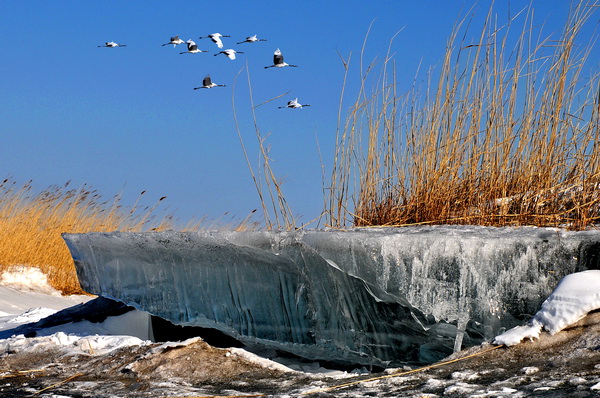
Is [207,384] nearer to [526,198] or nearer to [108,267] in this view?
[108,267]

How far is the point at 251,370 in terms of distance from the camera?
6.50ft

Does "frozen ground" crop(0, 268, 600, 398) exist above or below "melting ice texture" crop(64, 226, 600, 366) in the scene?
below

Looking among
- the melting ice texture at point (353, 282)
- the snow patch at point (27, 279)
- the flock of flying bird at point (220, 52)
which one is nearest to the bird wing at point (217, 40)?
the flock of flying bird at point (220, 52)

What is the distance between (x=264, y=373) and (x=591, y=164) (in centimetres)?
169

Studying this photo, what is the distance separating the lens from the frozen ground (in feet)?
4.83

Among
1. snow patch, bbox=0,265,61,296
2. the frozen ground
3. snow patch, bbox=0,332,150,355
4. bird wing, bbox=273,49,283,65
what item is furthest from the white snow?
snow patch, bbox=0,265,61,296

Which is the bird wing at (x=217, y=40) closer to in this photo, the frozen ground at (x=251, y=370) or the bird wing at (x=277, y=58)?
the bird wing at (x=277, y=58)

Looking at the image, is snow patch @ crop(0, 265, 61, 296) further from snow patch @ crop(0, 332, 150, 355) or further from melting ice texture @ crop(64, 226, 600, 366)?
melting ice texture @ crop(64, 226, 600, 366)

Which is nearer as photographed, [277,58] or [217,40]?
[277,58]

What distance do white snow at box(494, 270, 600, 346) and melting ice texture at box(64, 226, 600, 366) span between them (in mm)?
159

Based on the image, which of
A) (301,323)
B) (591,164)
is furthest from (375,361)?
(591,164)

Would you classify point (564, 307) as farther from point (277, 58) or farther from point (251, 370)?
point (277, 58)

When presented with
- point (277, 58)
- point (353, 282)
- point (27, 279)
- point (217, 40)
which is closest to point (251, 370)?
point (353, 282)

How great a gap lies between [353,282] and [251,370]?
42 cm
